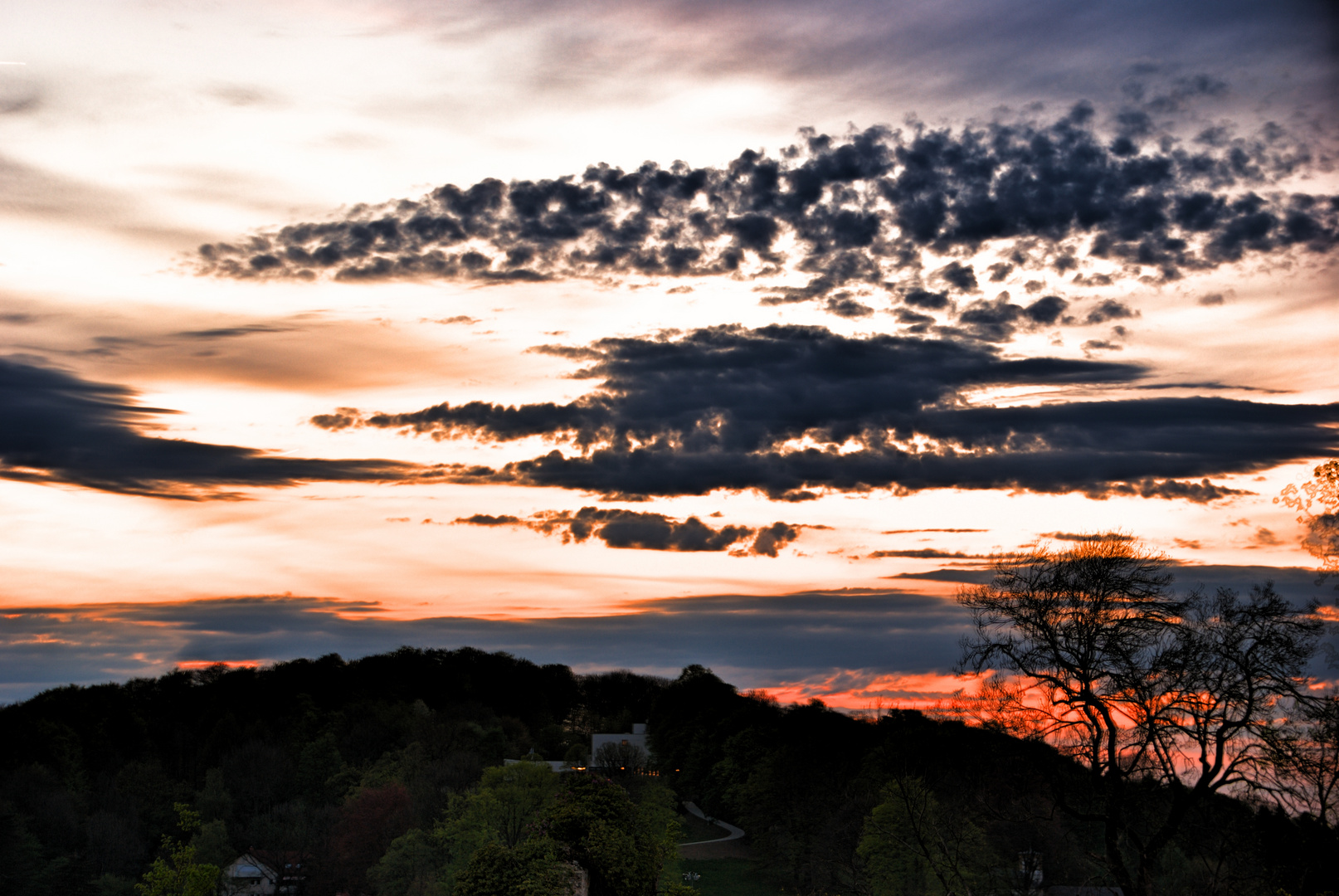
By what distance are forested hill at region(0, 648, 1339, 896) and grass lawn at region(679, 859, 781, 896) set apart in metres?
1.64

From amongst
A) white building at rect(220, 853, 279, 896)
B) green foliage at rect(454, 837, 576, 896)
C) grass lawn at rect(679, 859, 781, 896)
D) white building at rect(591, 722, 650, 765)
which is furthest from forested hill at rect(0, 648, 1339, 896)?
white building at rect(591, 722, 650, 765)

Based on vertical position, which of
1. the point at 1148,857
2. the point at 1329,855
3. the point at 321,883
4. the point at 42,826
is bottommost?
the point at 321,883

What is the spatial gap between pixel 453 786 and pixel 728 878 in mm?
23182

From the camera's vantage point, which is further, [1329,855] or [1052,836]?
[1052,836]

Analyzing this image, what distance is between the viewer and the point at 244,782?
3644 inches

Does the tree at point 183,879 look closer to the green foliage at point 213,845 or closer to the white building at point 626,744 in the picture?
the green foliage at point 213,845

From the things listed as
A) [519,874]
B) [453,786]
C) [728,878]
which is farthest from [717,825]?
[519,874]

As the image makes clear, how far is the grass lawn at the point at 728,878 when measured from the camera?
72.0m

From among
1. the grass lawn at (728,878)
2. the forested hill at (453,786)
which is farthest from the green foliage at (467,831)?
the grass lawn at (728,878)

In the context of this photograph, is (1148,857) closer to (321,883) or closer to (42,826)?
(321,883)

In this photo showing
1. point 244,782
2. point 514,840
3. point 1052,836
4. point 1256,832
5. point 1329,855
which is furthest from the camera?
point 244,782

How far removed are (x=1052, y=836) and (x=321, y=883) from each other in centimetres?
5018

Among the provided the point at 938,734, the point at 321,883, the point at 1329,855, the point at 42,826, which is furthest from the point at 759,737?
the point at 1329,855

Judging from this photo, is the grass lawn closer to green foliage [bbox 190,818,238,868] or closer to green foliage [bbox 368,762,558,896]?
green foliage [bbox 368,762,558,896]
